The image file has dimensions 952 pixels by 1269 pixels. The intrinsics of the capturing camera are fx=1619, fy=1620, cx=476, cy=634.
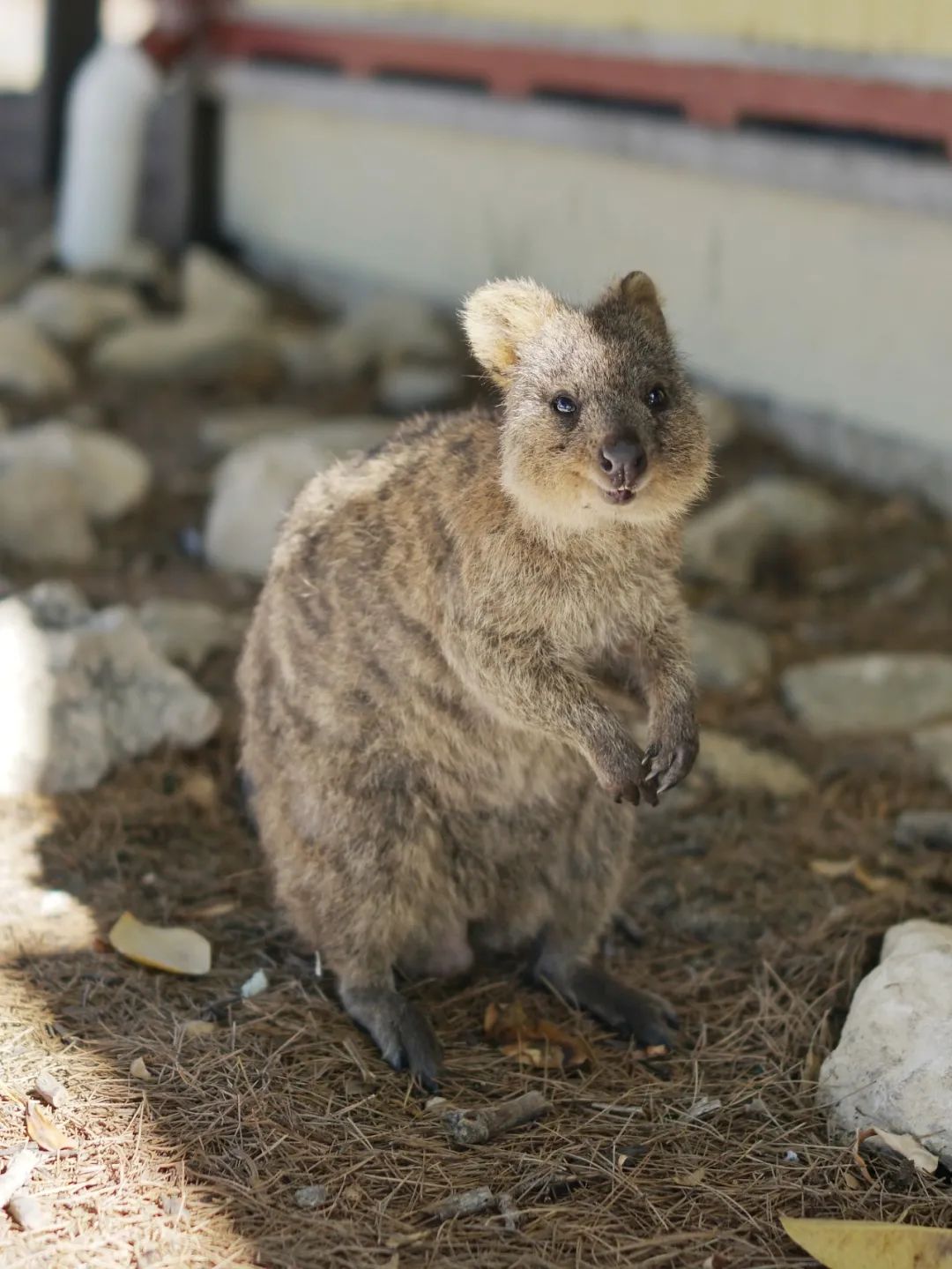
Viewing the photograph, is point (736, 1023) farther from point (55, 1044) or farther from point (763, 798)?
point (55, 1044)

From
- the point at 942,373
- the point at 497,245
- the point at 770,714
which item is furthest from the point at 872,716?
the point at 497,245

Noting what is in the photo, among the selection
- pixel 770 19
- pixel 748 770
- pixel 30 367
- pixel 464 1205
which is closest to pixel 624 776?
pixel 464 1205

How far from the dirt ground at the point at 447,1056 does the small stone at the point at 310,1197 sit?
26 millimetres

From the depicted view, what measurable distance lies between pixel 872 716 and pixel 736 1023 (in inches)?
78.1

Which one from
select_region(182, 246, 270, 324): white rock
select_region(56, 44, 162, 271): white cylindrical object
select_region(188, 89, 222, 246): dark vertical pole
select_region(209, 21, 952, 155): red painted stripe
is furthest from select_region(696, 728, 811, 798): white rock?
select_region(188, 89, 222, 246): dark vertical pole

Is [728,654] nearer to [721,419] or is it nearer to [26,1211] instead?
[721,419]

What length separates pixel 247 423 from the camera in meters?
8.62

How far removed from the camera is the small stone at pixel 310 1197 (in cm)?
345

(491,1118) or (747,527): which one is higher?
(491,1118)

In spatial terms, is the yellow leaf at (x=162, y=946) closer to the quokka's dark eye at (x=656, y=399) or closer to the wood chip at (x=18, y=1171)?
the wood chip at (x=18, y=1171)

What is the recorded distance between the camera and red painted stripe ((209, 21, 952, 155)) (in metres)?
6.94

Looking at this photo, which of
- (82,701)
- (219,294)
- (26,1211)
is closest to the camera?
(26,1211)

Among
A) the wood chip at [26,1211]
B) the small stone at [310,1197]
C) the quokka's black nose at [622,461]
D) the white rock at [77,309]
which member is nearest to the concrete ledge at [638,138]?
the white rock at [77,309]

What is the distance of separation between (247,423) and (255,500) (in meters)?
1.95
